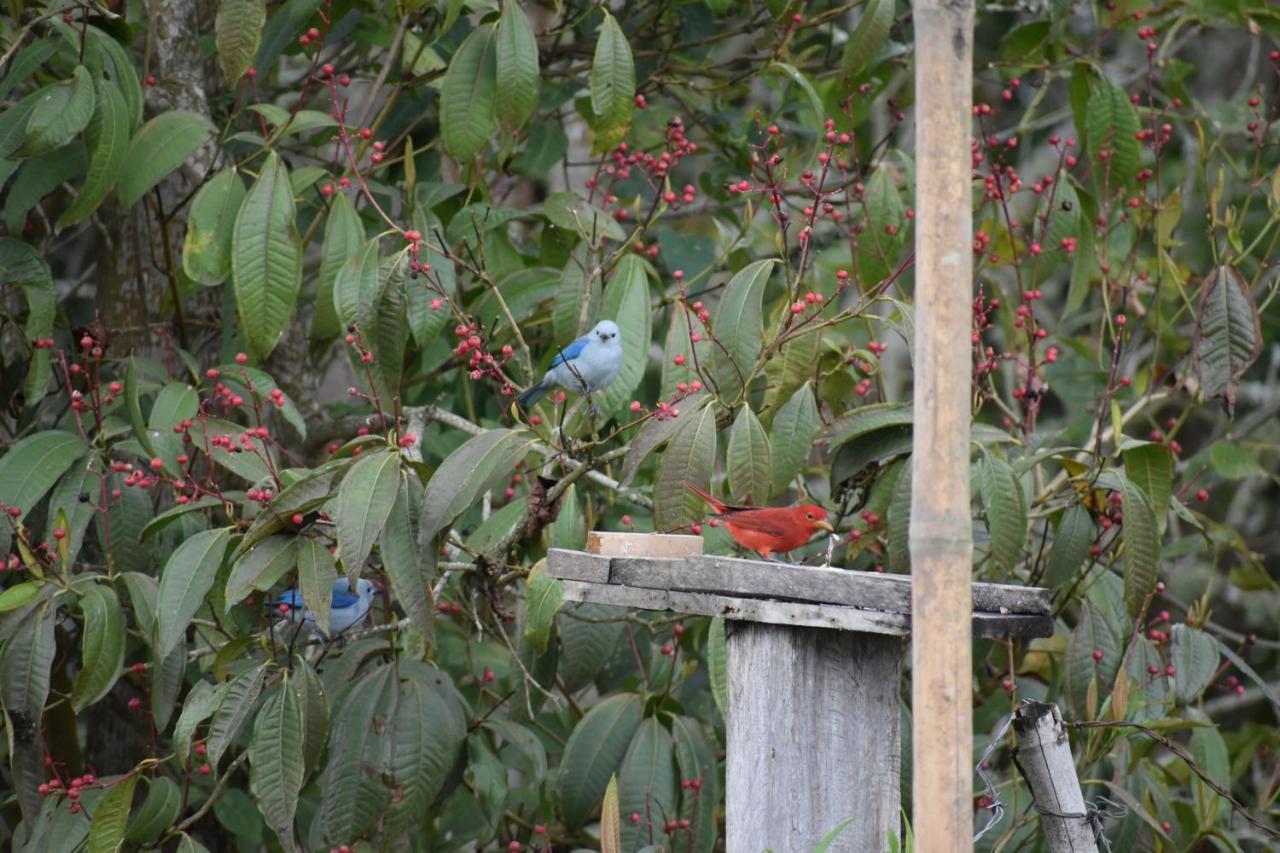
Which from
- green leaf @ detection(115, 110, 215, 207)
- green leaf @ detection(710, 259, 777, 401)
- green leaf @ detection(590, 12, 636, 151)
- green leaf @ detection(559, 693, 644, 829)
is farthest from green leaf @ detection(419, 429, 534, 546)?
green leaf @ detection(115, 110, 215, 207)

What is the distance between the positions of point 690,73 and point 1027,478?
5.58 feet

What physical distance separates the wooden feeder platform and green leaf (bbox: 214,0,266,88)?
5.75ft

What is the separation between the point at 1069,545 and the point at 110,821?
2238 mm

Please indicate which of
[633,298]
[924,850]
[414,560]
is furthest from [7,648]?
[924,850]

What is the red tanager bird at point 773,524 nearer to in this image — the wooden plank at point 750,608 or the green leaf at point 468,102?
the wooden plank at point 750,608

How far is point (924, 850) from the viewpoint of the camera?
1.75 meters

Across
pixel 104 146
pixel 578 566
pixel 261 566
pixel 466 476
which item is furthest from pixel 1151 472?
pixel 104 146

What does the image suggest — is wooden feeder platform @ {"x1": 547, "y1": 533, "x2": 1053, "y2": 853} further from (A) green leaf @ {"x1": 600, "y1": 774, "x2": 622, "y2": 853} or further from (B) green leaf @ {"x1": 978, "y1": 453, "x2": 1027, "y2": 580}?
(B) green leaf @ {"x1": 978, "y1": 453, "x2": 1027, "y2": 580}

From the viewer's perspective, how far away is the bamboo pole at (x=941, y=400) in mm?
1676

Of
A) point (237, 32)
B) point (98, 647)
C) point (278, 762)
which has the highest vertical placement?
point (237, 32)

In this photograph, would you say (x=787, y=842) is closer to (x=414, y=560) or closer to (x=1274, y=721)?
(x=414, y=560)

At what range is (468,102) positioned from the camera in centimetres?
358

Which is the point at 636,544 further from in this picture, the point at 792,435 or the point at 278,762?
the point at 278,762

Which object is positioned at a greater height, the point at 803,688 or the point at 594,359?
the point at 594,359
